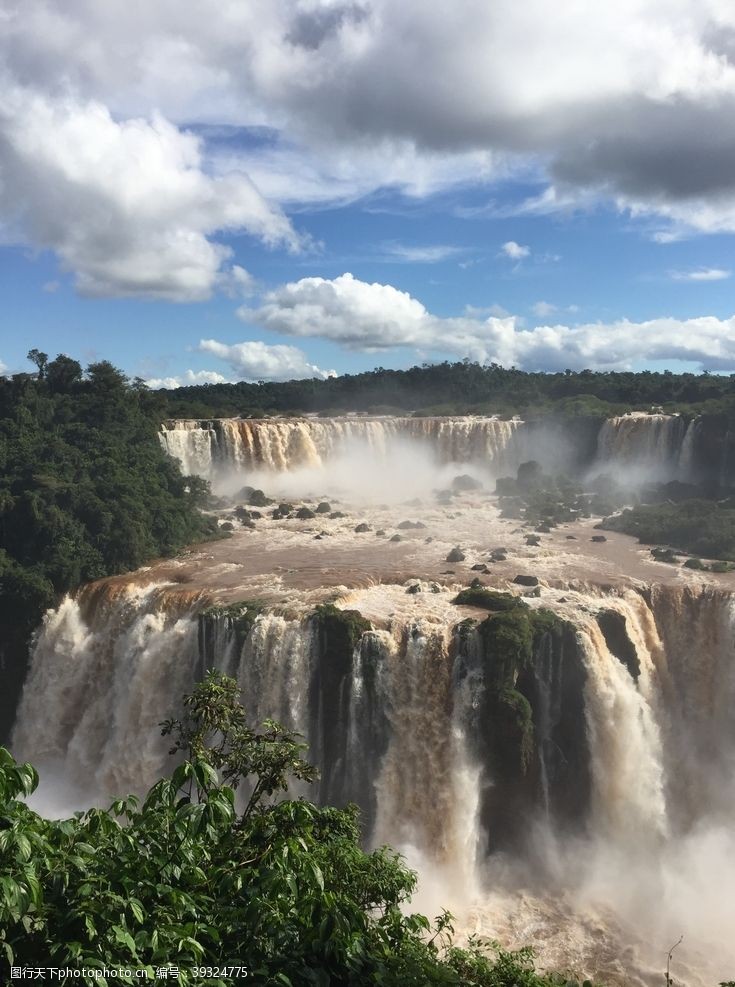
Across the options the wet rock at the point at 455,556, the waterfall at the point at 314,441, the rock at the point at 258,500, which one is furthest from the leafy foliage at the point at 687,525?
the rock at the point at 258,500

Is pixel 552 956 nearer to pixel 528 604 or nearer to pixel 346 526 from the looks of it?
pixel 528 604

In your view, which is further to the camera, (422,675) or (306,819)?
(422,675)

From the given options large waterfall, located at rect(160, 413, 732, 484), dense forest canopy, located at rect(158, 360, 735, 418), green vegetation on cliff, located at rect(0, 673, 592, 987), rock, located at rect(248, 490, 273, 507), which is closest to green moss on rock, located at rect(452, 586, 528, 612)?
green vegetation on cliff, located at rect(0, 673, 592, 987)

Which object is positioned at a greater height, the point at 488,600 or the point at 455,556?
the point at 455,556

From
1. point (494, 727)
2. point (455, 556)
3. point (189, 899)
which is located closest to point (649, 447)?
point (455, 556)

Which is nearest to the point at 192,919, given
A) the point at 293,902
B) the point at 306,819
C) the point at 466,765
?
the point at 293,902

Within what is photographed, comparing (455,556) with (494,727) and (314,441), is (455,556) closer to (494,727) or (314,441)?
(494,727)
